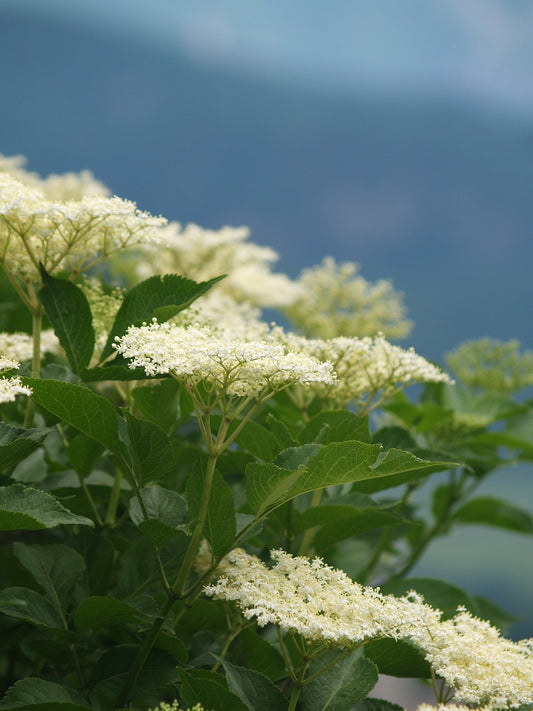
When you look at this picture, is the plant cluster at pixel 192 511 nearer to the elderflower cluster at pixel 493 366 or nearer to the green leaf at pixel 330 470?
the green leaf at pixel 330 470

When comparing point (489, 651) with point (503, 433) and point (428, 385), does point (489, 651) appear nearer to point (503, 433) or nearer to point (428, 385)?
point (503, 433)

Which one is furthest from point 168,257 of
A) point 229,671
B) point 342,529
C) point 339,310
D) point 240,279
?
point 229,671

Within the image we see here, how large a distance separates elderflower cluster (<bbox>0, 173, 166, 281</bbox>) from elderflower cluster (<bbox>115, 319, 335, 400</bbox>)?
214mm

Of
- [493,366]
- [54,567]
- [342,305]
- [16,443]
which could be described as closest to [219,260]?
[342,305]

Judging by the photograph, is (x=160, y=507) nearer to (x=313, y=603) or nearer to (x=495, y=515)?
(x=313, y=603)

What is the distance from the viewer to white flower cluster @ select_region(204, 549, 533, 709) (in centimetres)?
63

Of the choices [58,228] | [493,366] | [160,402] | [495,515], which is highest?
[493,366]

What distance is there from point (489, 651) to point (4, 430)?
0.51 m

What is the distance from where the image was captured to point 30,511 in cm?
59

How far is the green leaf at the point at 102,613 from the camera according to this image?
69 centimetres

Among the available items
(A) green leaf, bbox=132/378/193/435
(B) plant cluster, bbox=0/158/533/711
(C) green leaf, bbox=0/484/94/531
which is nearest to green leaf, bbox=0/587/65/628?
(B) plant cluster, bbox=0/158/533/711

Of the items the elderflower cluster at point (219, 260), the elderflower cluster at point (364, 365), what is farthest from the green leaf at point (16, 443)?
the elderflower cluster at point (219, 260)

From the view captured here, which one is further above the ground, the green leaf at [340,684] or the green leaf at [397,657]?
the green leaf at [397,657]

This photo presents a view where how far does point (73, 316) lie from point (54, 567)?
0.29 meters
